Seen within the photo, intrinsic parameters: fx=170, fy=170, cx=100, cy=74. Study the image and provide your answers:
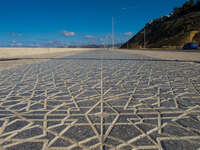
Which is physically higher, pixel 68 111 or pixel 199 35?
pixel 199 35

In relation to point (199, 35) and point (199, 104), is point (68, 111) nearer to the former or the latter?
point (199, 104)

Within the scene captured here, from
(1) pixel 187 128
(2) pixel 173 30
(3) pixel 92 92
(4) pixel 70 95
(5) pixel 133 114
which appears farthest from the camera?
(2) pixel 173 30

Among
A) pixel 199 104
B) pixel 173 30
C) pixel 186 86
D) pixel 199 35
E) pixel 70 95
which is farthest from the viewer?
pixel 173 30

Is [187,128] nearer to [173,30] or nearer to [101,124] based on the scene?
[101,124]

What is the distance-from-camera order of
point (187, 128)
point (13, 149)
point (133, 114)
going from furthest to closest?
1. point (133, 114)
2. point (187, 128)
3. point (13, 149)

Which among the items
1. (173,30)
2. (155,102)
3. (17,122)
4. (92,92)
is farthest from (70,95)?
(173,30)

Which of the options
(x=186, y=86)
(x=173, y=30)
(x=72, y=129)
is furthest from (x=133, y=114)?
(x=173, y=30)

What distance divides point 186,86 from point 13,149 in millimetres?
4153

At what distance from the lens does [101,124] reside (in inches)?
92.8

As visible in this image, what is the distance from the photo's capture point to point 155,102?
3.24 m

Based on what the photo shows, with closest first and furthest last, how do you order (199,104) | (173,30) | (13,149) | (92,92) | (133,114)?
(13,149)
(133,114)
(199,104)
(92,92)
(173,30)

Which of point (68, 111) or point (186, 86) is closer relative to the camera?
point (68, 111)

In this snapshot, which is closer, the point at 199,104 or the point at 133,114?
the point at 133,114

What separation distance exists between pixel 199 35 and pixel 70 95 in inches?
2297
